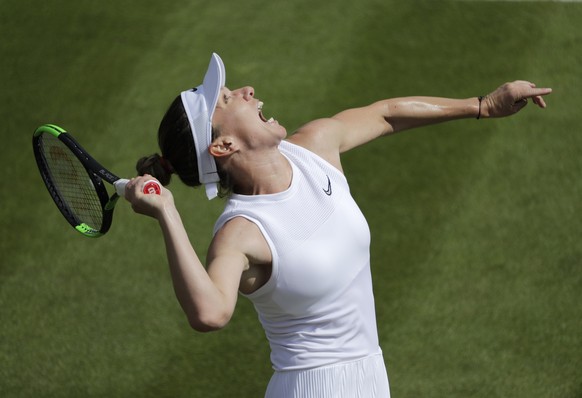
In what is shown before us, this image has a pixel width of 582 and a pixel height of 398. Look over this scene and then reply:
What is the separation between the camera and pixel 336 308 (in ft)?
15.1

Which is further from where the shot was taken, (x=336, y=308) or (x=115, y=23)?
(x=115, y=23)

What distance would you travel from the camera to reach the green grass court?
6.58m

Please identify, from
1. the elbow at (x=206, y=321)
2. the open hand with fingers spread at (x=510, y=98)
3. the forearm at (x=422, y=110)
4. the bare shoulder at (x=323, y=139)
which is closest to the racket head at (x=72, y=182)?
the bare shoulder at (x=323, y=139)

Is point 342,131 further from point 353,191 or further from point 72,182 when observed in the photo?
point 353,191

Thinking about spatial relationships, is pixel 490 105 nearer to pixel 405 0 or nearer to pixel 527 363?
pixel 527 363

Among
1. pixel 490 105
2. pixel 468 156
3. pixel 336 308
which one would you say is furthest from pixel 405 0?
pixel 336 308

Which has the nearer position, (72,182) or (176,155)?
(176,155)

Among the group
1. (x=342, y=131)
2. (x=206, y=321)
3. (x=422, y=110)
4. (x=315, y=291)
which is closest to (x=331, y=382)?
(x=315, y=291)

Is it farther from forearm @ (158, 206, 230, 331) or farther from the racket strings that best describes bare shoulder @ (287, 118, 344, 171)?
forearm @ (158, 206, 230, 331)

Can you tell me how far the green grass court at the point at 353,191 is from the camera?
21.6 ft

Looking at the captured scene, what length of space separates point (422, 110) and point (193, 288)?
78.2 inches

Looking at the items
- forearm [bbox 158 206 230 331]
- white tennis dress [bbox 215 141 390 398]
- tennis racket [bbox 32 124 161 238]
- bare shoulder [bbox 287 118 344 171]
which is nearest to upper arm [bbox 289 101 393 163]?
bare shoulder [bbox 287 118 344 171]

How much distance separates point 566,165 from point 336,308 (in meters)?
3.55

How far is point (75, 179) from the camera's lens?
5375 mm
